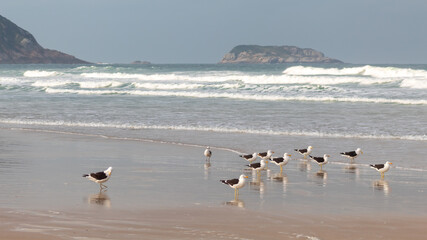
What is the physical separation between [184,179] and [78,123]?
38.7ft

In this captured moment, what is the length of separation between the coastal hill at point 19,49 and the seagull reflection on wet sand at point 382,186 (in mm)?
182911

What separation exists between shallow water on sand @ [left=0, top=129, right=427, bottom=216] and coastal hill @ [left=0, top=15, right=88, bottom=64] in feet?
587

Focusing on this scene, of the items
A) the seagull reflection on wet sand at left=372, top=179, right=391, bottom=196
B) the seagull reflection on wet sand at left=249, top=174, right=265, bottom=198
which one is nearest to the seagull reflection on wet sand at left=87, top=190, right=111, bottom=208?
the seagull reflection on wet sand at left=249, top=174, right=265, bottom=198

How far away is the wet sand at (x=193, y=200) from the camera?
7664 mm

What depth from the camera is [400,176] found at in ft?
40.8

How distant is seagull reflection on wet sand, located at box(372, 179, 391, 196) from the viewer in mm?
10859

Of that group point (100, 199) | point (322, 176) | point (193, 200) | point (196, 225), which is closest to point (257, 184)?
point (322, 176)

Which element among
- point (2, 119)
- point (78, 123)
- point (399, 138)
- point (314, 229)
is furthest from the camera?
point (2, 119)

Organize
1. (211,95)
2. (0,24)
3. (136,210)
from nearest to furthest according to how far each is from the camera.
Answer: (136,210) < (211,95) < (0,24)

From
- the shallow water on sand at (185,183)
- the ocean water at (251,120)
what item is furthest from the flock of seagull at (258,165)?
the ocean water at (251,120)

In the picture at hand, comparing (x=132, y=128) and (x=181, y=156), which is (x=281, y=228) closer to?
(x=181, y=156)

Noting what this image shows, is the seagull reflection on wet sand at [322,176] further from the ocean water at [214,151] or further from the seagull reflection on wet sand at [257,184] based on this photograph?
the seagull reflection on wet sand at [257,184]

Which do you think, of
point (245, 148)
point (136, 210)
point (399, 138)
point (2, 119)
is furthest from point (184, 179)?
point (2, 119)

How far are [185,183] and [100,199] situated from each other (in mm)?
2020
